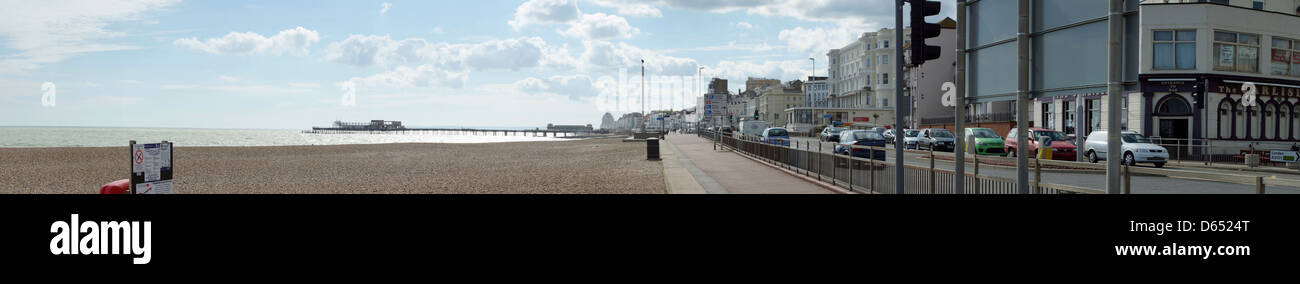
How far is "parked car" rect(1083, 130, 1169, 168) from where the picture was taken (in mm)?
25844

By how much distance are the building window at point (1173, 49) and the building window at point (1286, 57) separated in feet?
18.2

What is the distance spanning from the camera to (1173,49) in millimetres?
34188

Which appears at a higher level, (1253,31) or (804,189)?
(1253,31)

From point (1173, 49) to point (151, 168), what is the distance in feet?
130

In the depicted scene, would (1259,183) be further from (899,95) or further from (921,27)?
(899,95)

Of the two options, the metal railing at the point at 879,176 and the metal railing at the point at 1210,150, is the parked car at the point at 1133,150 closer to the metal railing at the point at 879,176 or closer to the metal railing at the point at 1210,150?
the metal railing at the point at 1210,150


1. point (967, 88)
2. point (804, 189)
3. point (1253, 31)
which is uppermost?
point (1253, 31)

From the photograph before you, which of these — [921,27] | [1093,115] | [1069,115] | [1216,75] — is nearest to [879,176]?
[921,27]

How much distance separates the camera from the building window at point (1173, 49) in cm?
3359
